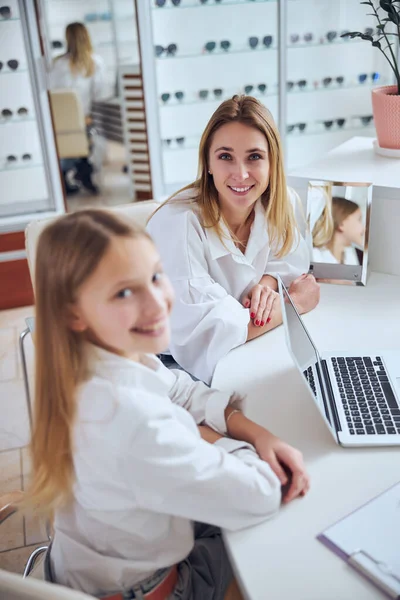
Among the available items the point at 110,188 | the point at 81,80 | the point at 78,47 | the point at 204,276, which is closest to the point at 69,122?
the point at 81,80

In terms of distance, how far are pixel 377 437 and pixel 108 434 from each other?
0.51 meters

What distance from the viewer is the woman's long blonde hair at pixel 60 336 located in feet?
2.77

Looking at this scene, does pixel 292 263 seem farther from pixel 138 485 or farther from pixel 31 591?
pixel 31 591

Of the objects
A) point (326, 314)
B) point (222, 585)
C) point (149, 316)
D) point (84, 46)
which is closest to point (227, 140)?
point (326, 314)

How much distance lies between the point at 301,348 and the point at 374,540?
16.8 inches

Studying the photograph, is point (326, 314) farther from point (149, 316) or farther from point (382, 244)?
point (149, 316)

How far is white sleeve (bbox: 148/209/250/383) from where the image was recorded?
144 cm

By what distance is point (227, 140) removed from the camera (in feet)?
5.08

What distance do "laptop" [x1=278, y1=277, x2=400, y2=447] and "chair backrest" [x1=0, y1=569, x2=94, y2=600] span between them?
54cm

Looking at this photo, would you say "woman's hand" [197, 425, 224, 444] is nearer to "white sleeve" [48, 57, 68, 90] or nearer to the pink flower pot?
the pink flower pot

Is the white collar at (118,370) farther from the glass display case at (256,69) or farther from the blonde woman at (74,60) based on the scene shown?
the blonde woman at (74,60)

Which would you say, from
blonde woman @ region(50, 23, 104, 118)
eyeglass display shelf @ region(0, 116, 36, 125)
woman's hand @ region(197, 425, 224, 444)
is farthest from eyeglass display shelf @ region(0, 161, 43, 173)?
woman's hand @ region(197, 425, 224, 444)

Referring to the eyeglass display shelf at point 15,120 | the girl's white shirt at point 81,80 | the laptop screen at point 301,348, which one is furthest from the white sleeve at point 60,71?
the laptop screen at point 301,348

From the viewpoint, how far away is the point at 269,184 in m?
1.65
